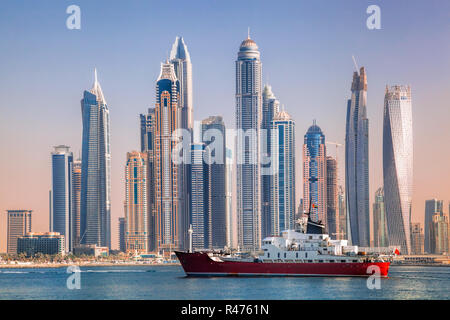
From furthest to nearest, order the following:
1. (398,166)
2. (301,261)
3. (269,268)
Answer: (398,166)
(269,268)
(301,261)

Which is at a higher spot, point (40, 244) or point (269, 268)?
point (269, 268)

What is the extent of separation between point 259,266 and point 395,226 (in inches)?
5036

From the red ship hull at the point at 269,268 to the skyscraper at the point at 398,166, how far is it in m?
116

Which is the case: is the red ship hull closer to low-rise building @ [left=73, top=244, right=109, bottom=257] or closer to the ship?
the ship

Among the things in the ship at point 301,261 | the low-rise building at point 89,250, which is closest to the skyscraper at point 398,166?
the low-rise building at point 89,250

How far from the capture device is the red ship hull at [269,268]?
6562cm

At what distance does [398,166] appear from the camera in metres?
180

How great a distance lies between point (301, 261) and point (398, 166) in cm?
12009

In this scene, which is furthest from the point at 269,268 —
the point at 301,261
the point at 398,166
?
the point at 398,166

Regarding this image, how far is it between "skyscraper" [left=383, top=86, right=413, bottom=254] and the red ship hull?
116 metres

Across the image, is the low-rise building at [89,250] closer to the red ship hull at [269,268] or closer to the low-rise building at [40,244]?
the low-rise building at [40,244]

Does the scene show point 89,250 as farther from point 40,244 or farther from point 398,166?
point 398,166

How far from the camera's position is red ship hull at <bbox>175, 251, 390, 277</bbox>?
65.6 m

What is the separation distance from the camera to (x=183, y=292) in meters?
49.8
